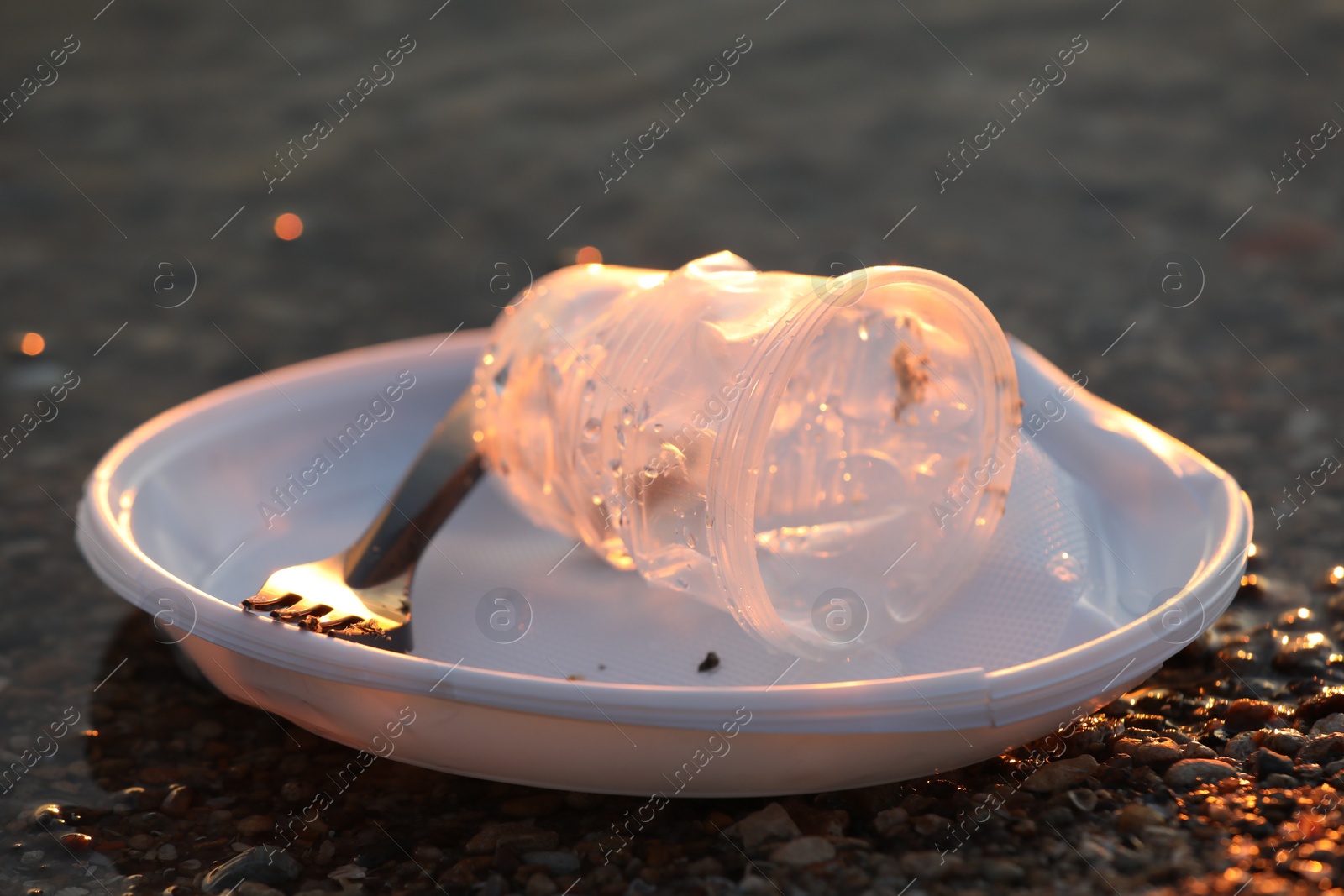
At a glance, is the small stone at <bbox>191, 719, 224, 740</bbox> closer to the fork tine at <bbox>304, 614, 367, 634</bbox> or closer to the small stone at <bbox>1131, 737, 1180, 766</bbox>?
the fork tine at <bbox>304, 614, 367, 634</bbox>

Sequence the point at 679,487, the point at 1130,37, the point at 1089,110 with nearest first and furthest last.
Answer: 1. the point at 679,487
2. the point at 1089,110
3. the point at 1130,37

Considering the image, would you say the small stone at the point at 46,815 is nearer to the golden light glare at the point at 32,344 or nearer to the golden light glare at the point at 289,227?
the golden light glare at the point at 32,344

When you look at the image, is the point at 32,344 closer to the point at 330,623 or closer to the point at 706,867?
the point at 330,623

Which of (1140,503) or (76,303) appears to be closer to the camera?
(1140,503)

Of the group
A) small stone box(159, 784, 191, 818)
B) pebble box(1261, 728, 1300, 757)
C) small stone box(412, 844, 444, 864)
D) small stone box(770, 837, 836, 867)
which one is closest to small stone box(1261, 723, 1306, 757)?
pebble box(1261, 728, 1300, 757)

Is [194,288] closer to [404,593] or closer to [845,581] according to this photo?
[404,593]

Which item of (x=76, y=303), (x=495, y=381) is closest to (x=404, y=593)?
(x=495, y=381)

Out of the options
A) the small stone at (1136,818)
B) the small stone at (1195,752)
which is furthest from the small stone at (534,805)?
the small stone at (1195,752)
